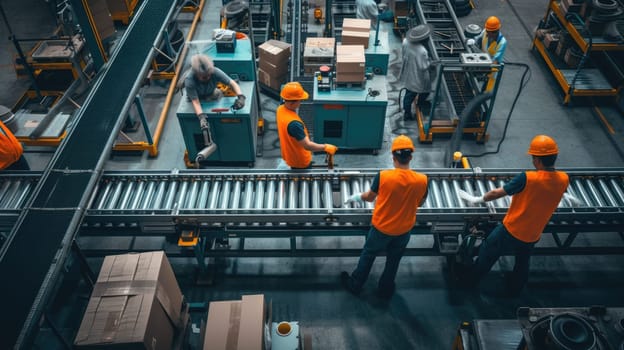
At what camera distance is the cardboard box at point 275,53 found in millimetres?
7988

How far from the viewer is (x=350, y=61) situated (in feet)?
21.9

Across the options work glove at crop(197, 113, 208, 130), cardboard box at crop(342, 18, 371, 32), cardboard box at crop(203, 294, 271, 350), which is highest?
cardboard box at crop(342, 18, 371, 32)

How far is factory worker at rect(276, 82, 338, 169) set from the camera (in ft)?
16.2

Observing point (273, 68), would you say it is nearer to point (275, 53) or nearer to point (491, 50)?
point (275, 53)

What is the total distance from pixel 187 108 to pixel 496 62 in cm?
473

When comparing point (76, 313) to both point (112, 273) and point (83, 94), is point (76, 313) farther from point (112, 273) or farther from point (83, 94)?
point (83, 94)

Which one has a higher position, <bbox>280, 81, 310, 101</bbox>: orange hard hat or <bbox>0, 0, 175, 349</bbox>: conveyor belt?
<bbox>280, 81, 310, 101</bbox>: orange hard hat

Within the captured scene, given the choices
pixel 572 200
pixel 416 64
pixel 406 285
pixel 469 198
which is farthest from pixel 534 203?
pixel 416 64

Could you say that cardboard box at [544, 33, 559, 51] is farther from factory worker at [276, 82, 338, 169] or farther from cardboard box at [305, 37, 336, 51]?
factory worker at [276, 82, 338, 169]

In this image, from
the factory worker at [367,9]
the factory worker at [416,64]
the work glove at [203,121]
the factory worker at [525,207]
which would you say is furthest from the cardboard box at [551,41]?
the work glove at [203,121]

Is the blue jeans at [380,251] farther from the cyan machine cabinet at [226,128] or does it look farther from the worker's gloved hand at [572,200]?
the cyan machine cabinet at [226,128]

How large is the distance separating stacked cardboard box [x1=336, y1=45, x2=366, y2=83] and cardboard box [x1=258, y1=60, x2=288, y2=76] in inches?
60.8

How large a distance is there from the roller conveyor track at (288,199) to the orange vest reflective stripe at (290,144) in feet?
0.56

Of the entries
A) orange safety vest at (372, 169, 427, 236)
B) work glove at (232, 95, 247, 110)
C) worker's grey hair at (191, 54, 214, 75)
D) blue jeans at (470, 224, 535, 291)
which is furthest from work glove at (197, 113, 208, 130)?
blue jeans at (470, 224, 535, 291)
